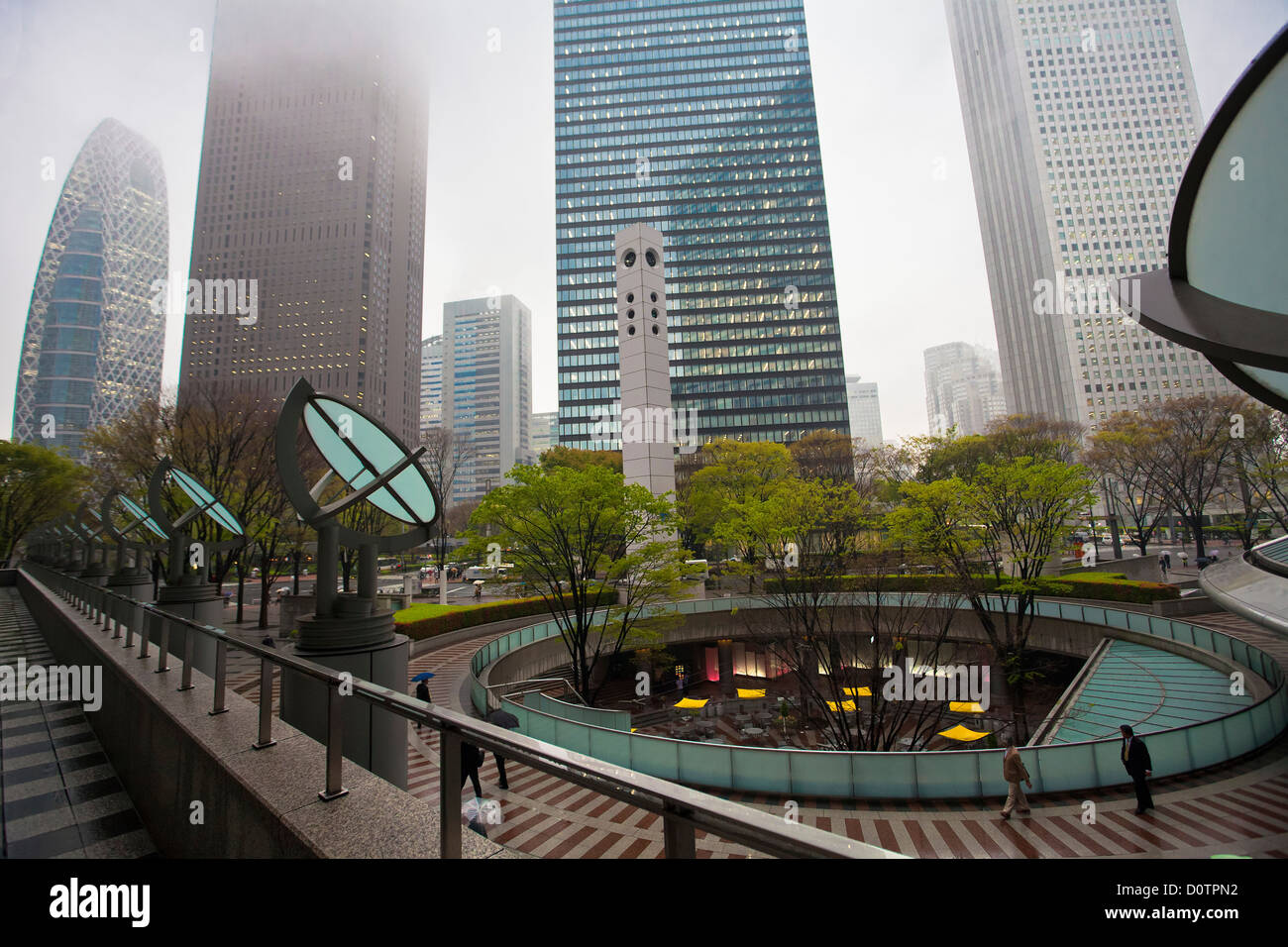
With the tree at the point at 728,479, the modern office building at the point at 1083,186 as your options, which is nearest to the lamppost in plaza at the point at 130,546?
the tree at the point at 728,479

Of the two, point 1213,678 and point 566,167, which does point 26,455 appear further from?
point 566,167

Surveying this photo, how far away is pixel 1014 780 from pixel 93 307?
140 m

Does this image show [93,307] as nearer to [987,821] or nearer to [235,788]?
[235,788]

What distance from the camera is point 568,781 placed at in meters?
1.93

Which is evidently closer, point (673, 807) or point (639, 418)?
point (673, 807)

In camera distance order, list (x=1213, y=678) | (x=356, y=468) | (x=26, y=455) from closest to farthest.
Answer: (x=356, y=468) < (x=1213, y=678) < (x=26, y=455)

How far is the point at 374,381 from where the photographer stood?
102625 mm

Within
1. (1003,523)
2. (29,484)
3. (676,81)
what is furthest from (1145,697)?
(676,81)

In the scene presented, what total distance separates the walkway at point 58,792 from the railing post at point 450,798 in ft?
12.3

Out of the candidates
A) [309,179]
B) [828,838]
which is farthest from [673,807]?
[309,179]

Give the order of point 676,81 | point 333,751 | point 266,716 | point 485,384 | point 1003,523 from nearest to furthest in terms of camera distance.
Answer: point 333,751 < point 266,716 < point 1003,523 < point 676,81 < point 485,384

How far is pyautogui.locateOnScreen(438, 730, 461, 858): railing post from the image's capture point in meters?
2.32
